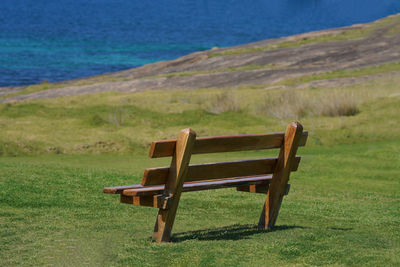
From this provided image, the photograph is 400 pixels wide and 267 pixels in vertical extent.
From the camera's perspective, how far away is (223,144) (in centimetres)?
611

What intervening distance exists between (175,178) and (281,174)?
138 centimetres

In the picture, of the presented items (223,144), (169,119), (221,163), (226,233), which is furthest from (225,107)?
(223,144)

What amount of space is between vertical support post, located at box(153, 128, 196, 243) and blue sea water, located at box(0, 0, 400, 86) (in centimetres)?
4534

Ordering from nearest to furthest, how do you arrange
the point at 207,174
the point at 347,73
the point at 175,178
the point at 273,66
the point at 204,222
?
the point at 175,178, the point at 207,174, the point at 204,222, the point at 347,73, the point at 273,66

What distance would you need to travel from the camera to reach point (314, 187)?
1121 cm

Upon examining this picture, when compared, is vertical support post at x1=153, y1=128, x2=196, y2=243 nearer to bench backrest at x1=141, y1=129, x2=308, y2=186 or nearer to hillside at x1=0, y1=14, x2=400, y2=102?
bench backrest at x1=141, y1=129, x2=308, y2=186

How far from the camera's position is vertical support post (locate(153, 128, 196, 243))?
226 inches

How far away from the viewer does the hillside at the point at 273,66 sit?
2967 cm

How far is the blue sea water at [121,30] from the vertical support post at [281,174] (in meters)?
44.9

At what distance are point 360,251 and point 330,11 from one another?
191723 mm

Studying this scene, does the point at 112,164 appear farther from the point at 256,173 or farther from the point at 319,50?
the point at 319,50

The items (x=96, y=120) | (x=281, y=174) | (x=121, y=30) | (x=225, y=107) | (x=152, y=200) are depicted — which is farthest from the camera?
(x=121, y=30)

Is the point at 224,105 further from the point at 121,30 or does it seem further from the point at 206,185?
the point at 121,30

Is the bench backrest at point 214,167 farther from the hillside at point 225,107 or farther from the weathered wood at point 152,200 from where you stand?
the hillside at point 225,107
